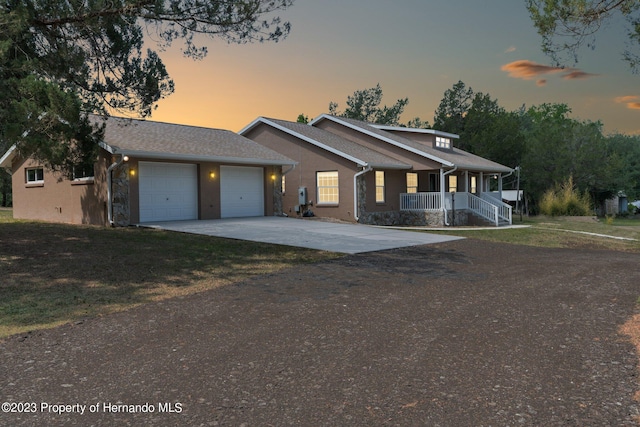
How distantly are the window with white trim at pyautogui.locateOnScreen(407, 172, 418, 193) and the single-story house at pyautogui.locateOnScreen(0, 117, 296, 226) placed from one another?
23.2ft

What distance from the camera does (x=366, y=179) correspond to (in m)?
22.8

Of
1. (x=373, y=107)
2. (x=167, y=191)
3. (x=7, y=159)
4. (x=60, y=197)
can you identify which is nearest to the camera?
(x=167, y=191)

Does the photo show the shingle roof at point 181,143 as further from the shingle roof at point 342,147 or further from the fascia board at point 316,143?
the shingle roof at point 342,147

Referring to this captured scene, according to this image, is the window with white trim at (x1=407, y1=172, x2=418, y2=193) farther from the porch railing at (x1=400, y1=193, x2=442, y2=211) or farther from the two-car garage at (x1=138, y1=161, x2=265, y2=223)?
the two-car garage at (x1=138, y1=161, x2=265, y2=223)

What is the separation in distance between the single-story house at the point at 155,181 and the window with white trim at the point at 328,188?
204cm

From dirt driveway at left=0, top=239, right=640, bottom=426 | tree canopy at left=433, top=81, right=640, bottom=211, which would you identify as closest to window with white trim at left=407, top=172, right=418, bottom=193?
dirt driveway at left=0, top=239, right=640, bottom=426

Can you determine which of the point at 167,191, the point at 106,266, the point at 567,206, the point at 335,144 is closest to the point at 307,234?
the point at 167,191

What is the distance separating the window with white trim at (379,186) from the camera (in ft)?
77.8

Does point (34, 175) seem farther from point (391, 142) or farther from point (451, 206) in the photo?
point (451, 206)

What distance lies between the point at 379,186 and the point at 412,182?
3041 mm

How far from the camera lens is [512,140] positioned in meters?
42.2

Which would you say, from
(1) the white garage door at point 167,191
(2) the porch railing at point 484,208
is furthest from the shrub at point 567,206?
(1) the white garage door at point 167,191

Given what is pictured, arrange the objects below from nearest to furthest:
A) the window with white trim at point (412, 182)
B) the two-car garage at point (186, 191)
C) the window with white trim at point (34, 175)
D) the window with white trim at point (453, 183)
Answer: the two-car garage at point (186, 191), the window with white trim at point (34, 175), the window with white trim at point (412, 182), the window with white trim at point (453, 183)

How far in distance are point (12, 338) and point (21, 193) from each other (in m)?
17.9
